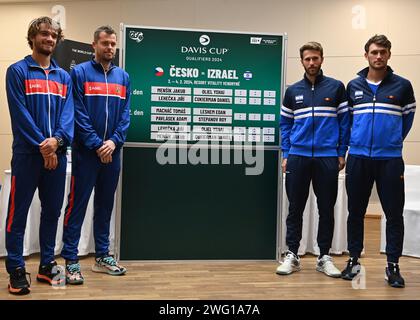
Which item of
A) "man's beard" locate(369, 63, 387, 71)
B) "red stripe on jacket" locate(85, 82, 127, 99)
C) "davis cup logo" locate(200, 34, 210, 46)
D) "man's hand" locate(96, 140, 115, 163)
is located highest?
"davis cup logo" locate(200, 34, 210, 46)

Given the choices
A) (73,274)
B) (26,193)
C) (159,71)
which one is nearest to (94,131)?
(26,193)

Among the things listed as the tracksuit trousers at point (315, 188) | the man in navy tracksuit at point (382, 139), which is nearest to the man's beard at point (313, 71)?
the man in navy tracksuit at point (382, 139)

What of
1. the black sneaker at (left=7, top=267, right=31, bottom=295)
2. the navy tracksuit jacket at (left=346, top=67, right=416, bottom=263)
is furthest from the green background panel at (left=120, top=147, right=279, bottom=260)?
the black sneaker at (left=7, top=267, right=31, bottom=295)

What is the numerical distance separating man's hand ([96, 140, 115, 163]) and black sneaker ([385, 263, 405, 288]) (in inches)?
80.0

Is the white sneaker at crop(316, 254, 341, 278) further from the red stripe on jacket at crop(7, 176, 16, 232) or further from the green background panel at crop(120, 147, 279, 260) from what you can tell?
the red stripe on jacket at crop(7, 176, 16, 232)

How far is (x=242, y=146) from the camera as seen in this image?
4059mm

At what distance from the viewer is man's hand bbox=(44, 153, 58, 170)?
9.86 feet

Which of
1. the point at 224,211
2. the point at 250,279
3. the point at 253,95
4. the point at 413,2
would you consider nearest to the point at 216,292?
the point at 250,279

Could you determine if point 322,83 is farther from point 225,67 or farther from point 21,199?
point 21,199

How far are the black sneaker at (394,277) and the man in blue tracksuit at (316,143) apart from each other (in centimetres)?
35

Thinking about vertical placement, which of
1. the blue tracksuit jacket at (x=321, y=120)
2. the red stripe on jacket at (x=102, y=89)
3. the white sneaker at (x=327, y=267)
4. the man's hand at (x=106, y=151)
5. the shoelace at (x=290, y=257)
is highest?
the red stripe on jacket at (x=102, y=89)

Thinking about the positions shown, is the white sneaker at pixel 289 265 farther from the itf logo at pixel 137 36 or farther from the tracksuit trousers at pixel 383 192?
the itf logo at pixel 137 36

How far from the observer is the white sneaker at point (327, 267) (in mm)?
3680

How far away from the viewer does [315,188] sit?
380 centimetres
